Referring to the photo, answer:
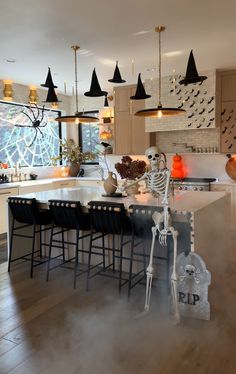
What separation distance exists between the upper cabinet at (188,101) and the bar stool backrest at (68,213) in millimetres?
3312

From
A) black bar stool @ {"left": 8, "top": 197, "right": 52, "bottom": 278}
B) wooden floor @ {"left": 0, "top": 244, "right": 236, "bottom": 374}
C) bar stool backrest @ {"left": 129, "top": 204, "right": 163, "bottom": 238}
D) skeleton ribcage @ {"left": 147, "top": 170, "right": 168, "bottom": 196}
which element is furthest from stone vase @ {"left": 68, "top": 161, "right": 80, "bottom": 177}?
skeleton ribcage @ {"left": 147, "top": 170, "right": 168, "bottom": 196}

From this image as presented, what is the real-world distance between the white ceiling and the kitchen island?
1953 mm

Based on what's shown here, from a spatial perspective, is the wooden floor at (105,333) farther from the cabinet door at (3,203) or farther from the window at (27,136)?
the window at (27,136)

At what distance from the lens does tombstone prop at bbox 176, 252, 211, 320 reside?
2.89 m

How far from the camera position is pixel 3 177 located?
6520mm

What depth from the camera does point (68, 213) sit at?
364 centimetres

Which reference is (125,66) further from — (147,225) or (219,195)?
(147,225)

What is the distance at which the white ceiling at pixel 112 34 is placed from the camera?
3445mm

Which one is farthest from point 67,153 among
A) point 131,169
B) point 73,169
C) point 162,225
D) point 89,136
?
point 162,225

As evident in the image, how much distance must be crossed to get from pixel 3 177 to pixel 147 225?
412 cm

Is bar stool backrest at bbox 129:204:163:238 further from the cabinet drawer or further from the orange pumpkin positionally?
the orange pumpkin

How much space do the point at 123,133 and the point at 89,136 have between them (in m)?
1.50

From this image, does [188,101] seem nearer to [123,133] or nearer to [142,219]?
[123,133]

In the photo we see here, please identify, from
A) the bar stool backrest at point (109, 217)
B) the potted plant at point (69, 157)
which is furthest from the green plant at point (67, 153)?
the bar stool backrest at point (109, 217)
